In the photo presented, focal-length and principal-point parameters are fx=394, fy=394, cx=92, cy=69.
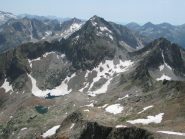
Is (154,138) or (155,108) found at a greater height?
(154,138)

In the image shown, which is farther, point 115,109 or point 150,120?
point 115,109

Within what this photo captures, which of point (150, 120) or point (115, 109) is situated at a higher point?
point (150, 120)

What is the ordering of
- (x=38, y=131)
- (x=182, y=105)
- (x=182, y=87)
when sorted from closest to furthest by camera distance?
1. (x=182, y=105)
2. (x=182, y=87)
3. (x=38, y=131)

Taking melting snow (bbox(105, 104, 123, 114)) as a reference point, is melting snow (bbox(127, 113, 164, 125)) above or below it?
above

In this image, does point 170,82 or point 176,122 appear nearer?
point 176,122

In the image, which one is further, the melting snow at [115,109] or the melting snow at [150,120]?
the melting snow at [115,109]

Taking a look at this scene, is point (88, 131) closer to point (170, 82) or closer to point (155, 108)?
point (155, 108)

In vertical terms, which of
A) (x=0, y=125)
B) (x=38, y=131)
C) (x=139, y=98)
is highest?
(x=139, y=98)

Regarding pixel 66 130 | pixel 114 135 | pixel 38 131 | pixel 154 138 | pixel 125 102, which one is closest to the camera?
pixel 154 138

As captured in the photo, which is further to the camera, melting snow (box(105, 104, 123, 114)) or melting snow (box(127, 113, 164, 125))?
melting snow (box(105, 104, 123, 114))

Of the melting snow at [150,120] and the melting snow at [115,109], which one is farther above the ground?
the melting snow at [150,120]

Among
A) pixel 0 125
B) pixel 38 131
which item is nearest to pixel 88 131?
pixel 38 131
